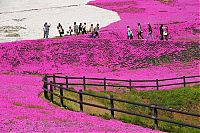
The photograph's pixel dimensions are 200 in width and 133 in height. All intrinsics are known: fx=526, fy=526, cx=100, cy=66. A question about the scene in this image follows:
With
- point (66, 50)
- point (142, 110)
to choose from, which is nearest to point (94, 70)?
point (66, 50)

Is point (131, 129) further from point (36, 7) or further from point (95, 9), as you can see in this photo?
point (36, 7)

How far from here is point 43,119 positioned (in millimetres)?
20688

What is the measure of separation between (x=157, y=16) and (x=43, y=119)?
215ft

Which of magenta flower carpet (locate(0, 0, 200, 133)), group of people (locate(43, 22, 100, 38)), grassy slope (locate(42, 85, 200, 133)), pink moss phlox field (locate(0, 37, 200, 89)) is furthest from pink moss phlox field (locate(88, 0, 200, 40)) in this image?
grassy slope (locate(42, 85, 200, 133))

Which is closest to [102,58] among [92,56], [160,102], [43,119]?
[92,56]

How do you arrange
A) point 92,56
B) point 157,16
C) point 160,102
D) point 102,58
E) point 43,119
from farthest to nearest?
Result: point 157,16 < point 92,56 < point 102,58 < point 160,102 < point 43,119

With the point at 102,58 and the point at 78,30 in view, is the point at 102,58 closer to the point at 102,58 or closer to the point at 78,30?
the point at 102,58

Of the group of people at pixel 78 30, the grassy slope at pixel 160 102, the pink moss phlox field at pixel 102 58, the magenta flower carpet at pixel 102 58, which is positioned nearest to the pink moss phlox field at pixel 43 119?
the grassy slope at pixel 160 102

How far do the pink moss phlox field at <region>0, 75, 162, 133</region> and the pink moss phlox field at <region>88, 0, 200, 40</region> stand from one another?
39821 mm

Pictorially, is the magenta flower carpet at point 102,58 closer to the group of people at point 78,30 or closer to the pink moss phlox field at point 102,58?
the pink moss phlox field at point 102,58

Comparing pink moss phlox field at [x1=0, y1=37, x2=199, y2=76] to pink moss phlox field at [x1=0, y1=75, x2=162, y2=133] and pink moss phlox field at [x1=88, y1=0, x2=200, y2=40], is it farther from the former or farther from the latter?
pink moss phlox field at [x1=0, y1=75, x2=162, y2=133]

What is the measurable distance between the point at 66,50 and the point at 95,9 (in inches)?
1790

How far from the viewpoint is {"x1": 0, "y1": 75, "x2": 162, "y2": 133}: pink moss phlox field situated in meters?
18.7

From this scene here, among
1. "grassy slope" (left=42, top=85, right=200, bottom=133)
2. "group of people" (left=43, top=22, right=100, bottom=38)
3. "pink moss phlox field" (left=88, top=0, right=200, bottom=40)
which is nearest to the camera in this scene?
"grassy slope" (left=42, top=85, right=200, bottom=133)
